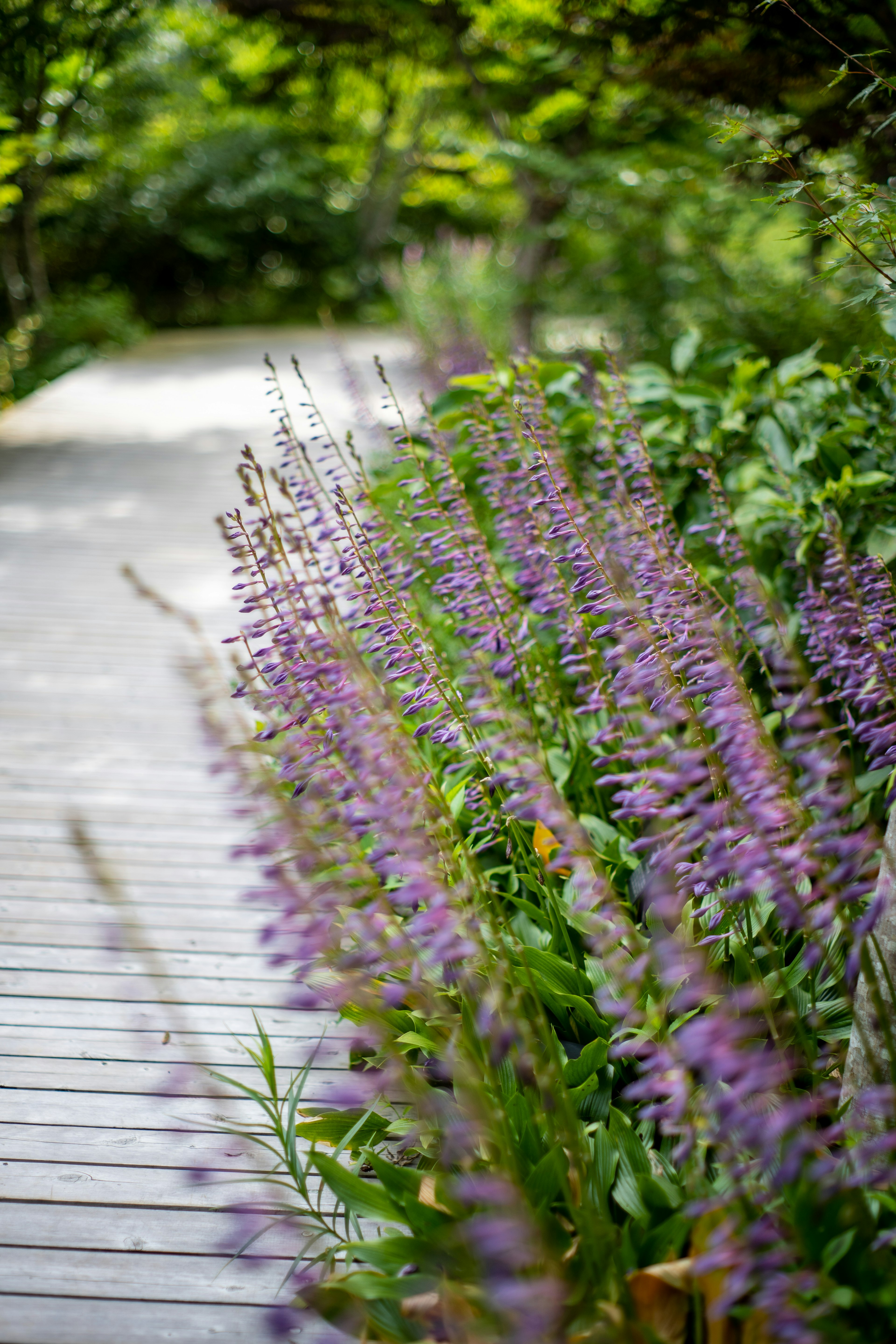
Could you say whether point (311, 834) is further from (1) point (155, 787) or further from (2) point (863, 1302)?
(1) point (155, 787)

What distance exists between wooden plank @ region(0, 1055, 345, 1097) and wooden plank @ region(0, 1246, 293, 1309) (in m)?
0.38

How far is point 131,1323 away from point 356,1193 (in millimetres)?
509

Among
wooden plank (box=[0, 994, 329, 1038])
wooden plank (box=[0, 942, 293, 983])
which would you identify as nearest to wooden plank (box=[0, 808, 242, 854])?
wooden plank (box=[0, 942, 293, 983])

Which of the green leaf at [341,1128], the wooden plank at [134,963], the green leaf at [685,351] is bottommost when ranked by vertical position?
the wooden plank at [134,963]

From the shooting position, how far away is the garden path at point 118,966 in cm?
167

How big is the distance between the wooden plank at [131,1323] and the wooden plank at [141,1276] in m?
0.01

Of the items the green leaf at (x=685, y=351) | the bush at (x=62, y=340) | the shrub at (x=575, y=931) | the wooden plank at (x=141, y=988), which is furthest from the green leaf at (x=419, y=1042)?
the bush at (x=62, y=340)

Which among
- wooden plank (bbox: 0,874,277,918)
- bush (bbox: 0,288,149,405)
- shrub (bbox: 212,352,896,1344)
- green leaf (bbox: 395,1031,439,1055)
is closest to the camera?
shrub (bbox: 212,352,896,1344)

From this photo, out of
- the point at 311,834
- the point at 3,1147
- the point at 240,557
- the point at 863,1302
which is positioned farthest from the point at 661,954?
the point at 3,1147

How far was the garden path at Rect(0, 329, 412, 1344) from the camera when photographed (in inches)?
65.7

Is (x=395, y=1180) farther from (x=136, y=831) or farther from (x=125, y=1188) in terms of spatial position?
(x=136, y=831)

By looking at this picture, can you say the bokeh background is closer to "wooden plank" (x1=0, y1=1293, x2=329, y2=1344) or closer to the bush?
the bush

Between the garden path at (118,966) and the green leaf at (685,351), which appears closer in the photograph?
the garden path at (118,966)

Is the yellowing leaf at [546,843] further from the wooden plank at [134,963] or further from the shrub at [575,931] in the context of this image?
the wooden plank at [134,963]
